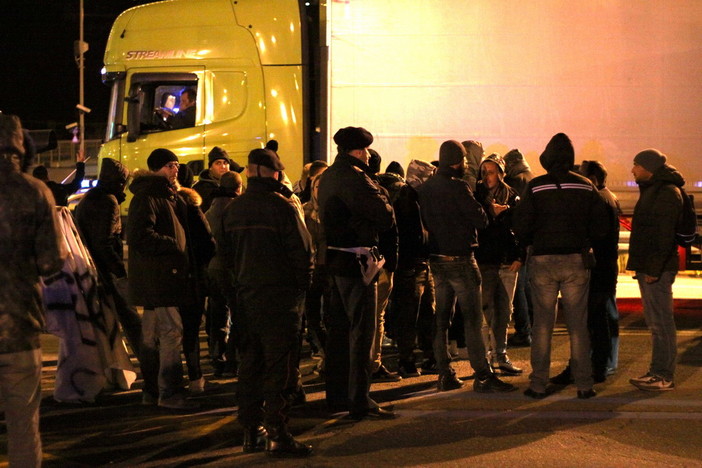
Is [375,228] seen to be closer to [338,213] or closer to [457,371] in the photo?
[338,213]

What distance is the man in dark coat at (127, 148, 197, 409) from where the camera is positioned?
22.8 ft

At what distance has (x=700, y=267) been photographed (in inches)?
435

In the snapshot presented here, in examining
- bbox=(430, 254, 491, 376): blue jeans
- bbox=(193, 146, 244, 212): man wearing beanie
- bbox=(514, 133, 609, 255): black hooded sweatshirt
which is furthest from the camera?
bbox=(193, 146, 244, 212): man wearing beanie

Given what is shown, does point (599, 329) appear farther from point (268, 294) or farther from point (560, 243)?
point (268, 294)

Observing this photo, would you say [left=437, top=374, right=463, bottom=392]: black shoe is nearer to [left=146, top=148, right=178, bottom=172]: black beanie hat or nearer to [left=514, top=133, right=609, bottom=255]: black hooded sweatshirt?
[left=514, top=133, right=609, bottom=255]: black hooded sweatshirt

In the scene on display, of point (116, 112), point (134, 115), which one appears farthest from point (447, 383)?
point (116, 112)

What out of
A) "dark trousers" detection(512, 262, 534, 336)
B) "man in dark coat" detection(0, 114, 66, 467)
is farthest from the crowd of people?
"man in dark coat" detection(0, 114, 66, 467)

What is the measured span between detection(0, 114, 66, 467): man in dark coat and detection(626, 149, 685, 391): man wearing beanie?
4.46 m

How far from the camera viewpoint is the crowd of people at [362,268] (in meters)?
5.98

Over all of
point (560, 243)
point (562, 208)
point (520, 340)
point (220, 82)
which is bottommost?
point (520, 340)

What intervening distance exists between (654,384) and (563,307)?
98cm

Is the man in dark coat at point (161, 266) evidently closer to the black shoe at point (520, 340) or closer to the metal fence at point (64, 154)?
the black shoe at point (520, 340)

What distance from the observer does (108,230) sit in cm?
769

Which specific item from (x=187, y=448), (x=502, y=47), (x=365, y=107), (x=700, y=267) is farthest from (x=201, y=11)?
(x=187, y=448)
